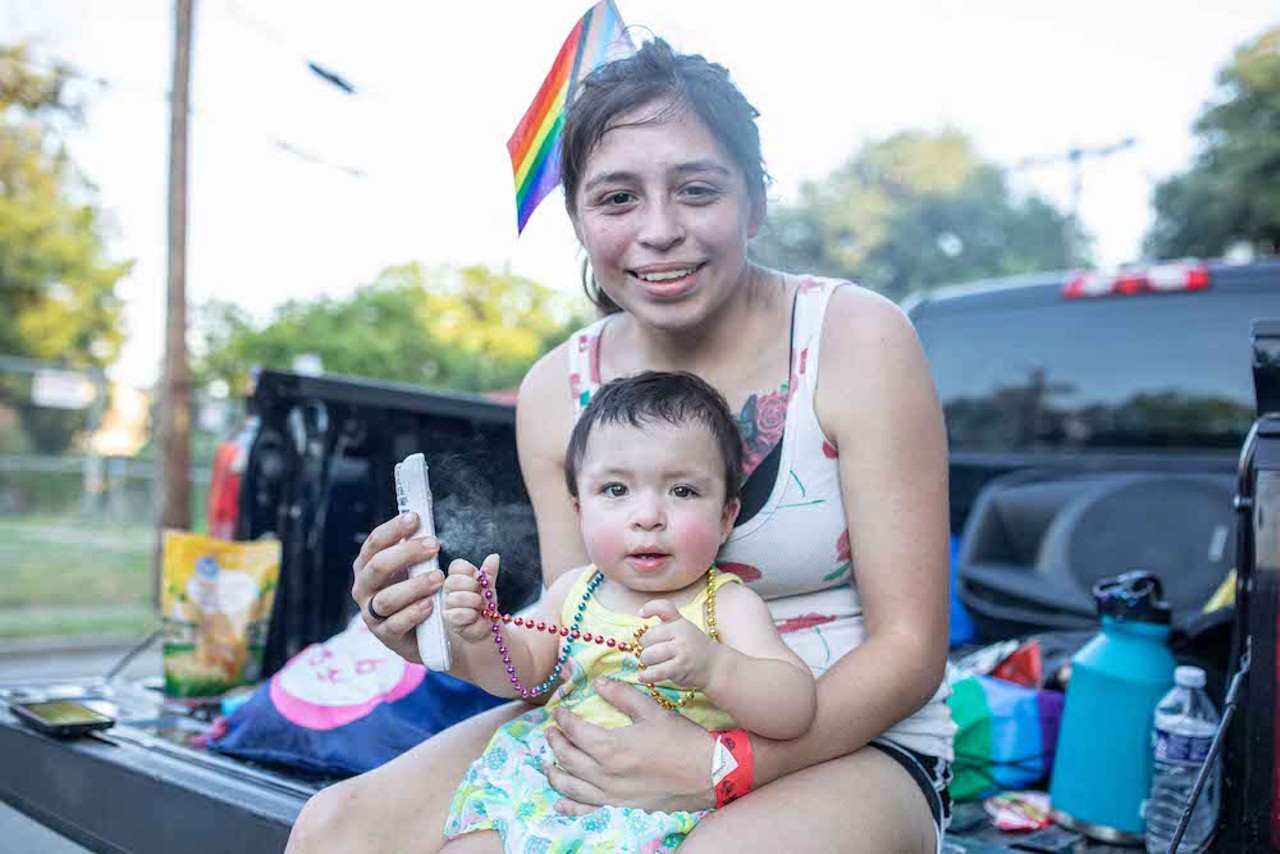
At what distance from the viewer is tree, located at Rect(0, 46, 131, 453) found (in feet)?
78.8

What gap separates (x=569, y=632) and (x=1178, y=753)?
1.22 metres

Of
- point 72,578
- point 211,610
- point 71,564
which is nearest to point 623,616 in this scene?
point 211,610

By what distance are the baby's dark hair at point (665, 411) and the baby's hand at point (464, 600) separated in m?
0.29

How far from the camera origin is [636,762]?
1.51 meters

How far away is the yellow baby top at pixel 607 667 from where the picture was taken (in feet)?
5.29

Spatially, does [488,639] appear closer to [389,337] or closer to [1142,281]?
[1142,281]

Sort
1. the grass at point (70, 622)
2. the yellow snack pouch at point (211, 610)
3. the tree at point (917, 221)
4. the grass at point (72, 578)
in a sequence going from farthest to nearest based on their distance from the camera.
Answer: the tree at point (917, 221) < the grass at point (72, 578) < the grass at point (70, 622) < the yellow snack pouch at point (211, 610)

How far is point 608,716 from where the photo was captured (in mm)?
1647

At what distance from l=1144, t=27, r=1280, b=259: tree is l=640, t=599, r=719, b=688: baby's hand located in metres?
25.4

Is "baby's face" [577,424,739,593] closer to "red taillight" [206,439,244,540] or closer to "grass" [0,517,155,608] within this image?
"red taillight" [206,439,244,540]

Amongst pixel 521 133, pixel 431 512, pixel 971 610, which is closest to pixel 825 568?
pixel 431 512

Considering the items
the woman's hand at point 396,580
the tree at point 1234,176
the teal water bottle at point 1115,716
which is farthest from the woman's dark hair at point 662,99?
the tree at point 1234,176

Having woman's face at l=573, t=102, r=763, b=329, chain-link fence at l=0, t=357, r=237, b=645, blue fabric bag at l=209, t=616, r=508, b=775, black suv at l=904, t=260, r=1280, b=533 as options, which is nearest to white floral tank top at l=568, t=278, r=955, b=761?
woman's face at l=573, t=102, r=763, b=329

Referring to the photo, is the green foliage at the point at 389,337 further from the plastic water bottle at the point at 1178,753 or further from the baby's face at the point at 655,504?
the baby's face at the point at 655,504
